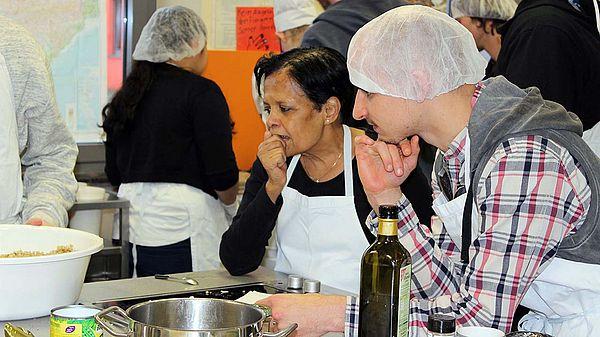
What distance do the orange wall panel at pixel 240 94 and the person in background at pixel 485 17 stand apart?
1.16 metres

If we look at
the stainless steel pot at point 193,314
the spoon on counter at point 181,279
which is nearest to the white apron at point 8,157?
the spoon on counter at point 181,279

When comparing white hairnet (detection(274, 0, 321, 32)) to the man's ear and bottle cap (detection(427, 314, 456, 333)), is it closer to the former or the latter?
the man's ear

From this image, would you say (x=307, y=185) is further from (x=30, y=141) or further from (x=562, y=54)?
(x=562, y=54)

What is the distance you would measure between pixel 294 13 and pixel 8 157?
6.23ft

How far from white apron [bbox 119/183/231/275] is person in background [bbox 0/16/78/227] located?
1.28 m

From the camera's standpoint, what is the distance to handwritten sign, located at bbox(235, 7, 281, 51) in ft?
14.8

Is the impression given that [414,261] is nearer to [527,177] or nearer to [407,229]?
[407,229]

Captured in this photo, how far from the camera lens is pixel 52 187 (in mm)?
2342

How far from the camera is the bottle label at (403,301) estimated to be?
4.82 feet

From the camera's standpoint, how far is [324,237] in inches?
92.4

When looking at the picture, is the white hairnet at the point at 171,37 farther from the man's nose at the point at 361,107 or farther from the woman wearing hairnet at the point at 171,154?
the man's nose at the point at 361,107

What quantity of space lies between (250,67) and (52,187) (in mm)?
2119

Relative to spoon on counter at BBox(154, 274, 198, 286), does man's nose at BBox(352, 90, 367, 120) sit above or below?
above

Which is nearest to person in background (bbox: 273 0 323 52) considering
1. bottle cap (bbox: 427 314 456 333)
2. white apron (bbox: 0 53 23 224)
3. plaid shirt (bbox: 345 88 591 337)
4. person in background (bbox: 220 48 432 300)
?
person in background (bbox: 220 48 432 300)
